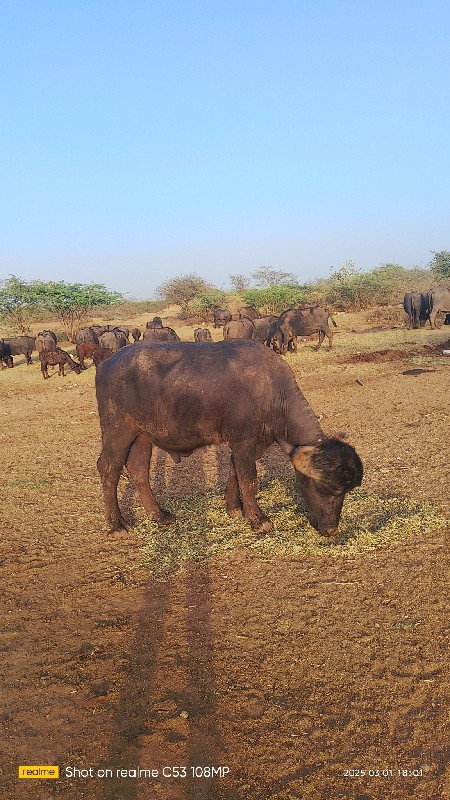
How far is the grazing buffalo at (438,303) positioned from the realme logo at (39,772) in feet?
107

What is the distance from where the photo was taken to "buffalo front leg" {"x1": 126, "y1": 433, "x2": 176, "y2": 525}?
7.20 meters

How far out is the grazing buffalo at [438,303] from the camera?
31922 millimetres

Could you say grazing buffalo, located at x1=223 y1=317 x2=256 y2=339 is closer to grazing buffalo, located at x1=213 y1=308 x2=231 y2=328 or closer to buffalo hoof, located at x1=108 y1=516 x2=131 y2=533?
grazing buffalo, located at x1=213 y1=308 x2=231 y2=328

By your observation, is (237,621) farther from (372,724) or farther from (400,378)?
(400,378)

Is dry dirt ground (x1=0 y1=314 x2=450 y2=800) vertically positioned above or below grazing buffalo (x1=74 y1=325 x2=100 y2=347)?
below

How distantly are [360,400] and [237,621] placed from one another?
1043cm

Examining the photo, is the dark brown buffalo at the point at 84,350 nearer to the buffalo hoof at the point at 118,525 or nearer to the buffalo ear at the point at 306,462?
the buffalo hoof at the point at 118,525

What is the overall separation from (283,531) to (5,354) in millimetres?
Answer: 25947

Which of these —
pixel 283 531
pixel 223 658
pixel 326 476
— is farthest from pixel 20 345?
pixel 223 658

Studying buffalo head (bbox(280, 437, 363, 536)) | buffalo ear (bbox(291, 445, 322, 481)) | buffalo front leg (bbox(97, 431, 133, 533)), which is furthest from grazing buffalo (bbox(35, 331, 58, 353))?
buffalo ear (bbox(291, 445, 322, 481))

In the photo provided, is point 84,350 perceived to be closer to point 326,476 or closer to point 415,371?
point 415,371

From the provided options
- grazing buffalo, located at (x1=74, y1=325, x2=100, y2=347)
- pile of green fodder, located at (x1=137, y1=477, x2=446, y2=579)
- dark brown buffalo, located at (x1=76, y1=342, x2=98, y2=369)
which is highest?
grazing buffalo, located at (x1=74, y1=325, x2=100, y2=347)

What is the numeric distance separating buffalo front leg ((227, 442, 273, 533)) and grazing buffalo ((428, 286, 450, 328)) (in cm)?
2865

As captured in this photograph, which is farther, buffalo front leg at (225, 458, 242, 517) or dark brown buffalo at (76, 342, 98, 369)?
dark brown buffalo at (76, 342, 98, 369)
